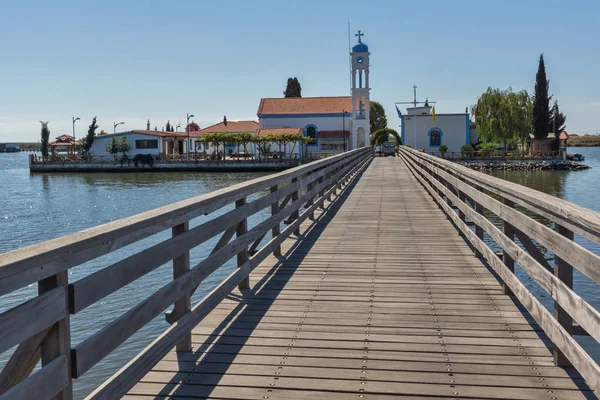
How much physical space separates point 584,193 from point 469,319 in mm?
37326

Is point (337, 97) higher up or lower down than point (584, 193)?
higher up

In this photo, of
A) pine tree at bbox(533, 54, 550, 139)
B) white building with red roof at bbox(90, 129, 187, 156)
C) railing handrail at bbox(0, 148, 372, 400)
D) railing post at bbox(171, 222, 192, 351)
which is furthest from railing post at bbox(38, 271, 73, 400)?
white building with red roof at bbox(90, 129, 187, 156)

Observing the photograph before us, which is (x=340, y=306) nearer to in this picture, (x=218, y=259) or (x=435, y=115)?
(x=218, y=259)

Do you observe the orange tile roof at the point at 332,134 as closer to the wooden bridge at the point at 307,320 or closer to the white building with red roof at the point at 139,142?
the white building with red roof at the point at 139,142

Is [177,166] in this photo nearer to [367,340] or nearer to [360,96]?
[360,96]

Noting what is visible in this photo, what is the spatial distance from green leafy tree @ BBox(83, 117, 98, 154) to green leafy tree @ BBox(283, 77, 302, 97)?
33.0 metres

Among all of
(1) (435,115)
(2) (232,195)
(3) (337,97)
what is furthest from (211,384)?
(3) (337,97)

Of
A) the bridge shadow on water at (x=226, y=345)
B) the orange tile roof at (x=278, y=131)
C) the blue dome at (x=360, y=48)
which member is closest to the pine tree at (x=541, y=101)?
the blue dome at (x=360, y=48)

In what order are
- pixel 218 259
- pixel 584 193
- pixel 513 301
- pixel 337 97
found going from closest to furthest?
pixel 218 259, pixel 513 301, pixel 584 193, pixel 337 97

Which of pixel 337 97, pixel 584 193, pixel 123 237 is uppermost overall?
pixel 337 97

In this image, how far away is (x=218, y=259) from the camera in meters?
5.18

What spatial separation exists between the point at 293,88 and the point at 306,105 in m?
19.1

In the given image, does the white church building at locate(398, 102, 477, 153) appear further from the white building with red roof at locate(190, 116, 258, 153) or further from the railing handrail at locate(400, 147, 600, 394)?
the railing handrail at locate(400, 147, 600, 394)

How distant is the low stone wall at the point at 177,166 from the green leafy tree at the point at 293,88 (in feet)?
108
